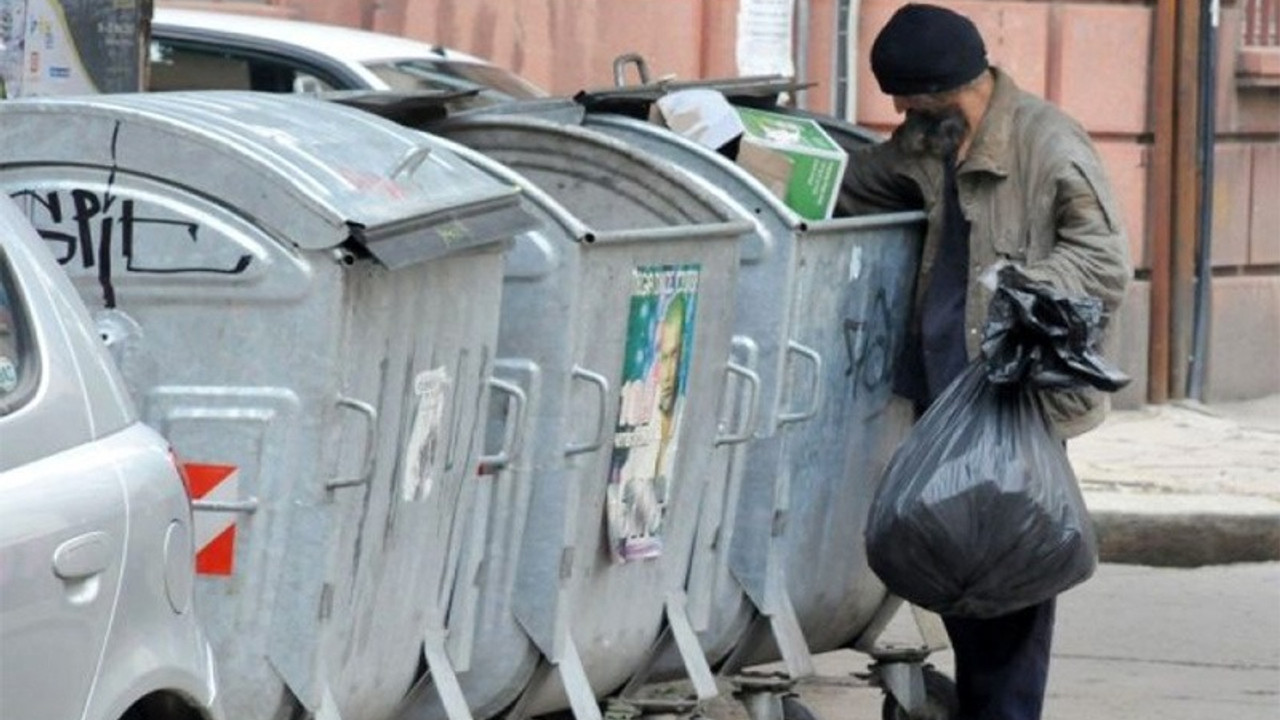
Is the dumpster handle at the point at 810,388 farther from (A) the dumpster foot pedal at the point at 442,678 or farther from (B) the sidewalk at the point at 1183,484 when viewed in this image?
(B) the sidewalk at the point at 1183,484

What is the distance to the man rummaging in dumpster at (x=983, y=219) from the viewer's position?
687 cm

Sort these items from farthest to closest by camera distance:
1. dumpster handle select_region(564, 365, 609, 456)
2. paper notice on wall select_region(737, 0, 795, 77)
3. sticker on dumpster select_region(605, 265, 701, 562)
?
1. paper notice on wall select_region(737, 0, 795, 77)
2. sticker on dumpster select_region(605, 265, 701, 562)
3. dumpster handle select_region(564, 365, 609, 456)

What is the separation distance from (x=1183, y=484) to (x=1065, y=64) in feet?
9.05

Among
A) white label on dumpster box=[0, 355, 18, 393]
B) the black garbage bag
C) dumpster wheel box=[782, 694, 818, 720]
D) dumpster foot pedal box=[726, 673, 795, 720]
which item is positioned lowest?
dumpster wheel box=[782, 694, 818, 720]

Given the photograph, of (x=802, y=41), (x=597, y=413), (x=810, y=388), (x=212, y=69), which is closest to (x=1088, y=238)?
(x=810, y=388)

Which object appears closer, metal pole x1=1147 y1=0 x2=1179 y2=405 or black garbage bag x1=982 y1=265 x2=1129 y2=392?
black garbage bag x1=982 y1=265 x2=1129 y2=392

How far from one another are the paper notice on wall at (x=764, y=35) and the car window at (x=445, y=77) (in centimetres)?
139

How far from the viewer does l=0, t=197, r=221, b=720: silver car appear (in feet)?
12.6

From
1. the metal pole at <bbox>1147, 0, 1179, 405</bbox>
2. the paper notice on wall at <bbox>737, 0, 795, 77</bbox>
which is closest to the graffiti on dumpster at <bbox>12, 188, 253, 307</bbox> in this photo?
the paper notice on wall at <bbox>737, 0, 795, 77</bbox>

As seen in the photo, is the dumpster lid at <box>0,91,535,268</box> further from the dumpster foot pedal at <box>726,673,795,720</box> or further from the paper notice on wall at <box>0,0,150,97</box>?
the paper notice on wall at <box>0,0,150,97</box>

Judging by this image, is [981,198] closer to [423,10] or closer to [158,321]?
[158,321]

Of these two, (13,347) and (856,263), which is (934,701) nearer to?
(856,263)

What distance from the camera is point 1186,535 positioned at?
34.3 ft

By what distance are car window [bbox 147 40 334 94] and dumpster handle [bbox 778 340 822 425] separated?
16.1ft
